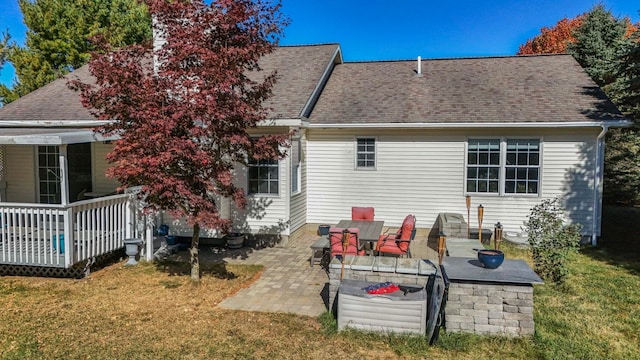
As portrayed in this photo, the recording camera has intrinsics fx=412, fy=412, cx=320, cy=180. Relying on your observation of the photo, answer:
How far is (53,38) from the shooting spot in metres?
22.5

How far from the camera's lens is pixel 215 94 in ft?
21.7

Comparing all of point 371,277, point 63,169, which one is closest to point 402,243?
point 371,277

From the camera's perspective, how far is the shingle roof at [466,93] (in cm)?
1116

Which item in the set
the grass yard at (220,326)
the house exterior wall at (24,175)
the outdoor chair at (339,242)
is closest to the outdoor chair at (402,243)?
the outdoor chair at (339,242)

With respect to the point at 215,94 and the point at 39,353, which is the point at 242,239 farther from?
the point at 39,353

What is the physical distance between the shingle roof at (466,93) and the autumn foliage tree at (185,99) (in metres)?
5.21

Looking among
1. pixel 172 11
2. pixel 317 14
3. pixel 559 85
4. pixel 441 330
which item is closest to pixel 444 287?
pixel 441 330

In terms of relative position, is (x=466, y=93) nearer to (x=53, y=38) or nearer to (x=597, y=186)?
(x=597, y=186)

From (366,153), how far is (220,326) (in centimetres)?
752

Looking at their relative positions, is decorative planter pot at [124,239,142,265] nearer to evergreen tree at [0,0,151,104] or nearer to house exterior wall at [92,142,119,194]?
house exterior wall at [92,142,119,194]

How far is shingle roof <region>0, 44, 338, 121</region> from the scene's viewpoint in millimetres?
11547

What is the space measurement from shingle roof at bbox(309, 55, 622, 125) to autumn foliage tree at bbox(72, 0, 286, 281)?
205 inches

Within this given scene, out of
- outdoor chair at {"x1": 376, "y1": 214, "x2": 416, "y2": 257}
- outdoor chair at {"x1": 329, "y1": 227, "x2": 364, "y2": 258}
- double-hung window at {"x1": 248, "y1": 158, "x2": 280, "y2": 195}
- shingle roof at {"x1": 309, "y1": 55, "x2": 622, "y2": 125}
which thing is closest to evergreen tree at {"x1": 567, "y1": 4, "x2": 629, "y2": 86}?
shingle roof at {"x1": 309, "y1": 55, "x2": 622, "y2": 125}

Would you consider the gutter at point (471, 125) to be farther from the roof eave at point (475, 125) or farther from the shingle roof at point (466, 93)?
the shingle roof at point (466, 93)
